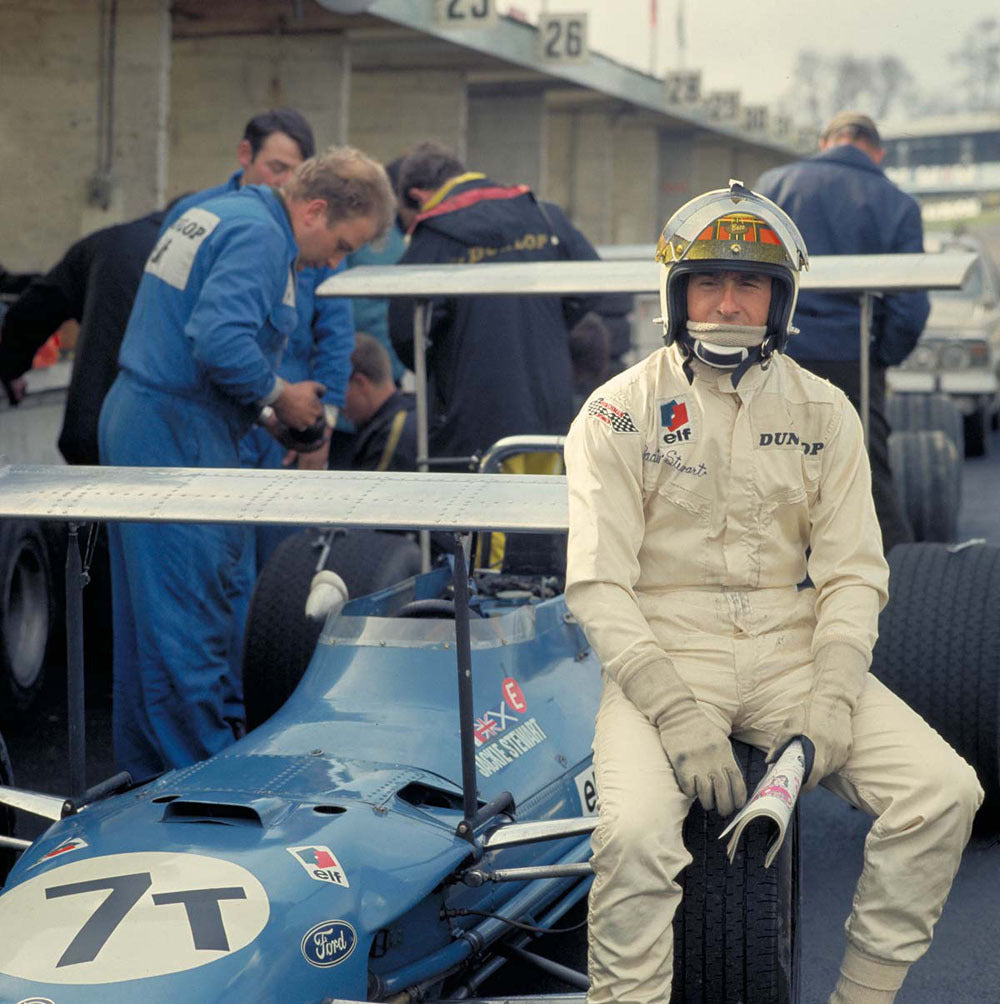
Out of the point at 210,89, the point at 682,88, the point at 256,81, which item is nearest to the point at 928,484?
the point at 256,81

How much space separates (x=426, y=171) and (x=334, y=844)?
4.45 m

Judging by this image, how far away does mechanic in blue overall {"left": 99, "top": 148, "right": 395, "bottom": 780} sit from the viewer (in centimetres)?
513

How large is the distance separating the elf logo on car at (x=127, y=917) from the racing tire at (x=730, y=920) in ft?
2.80

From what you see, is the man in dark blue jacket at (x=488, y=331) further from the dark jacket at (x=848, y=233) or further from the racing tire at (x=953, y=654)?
the racing tire at (x=953, y=654)

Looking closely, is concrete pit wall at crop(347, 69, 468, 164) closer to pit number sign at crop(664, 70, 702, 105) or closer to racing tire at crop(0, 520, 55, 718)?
pit number sign at crop(664, 70, 702, 105)

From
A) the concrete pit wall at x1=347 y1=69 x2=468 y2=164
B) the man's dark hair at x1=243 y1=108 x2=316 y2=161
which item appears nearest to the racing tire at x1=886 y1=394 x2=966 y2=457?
the man's dark hair at x1=243 y1=108 x2=316 y2=161

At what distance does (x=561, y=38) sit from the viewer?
2020 centimetres

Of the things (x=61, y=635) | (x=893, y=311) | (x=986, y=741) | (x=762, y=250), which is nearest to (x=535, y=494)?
(x=762, y=250)

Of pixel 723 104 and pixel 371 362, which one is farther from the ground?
pixel 723 104

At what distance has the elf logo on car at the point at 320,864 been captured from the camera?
125 inches

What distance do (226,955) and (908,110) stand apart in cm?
10556

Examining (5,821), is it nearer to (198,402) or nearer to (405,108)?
(198,402)

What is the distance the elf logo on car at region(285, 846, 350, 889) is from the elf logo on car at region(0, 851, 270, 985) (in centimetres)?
12

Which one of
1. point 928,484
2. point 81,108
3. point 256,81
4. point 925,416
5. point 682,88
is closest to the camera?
point 928,484
